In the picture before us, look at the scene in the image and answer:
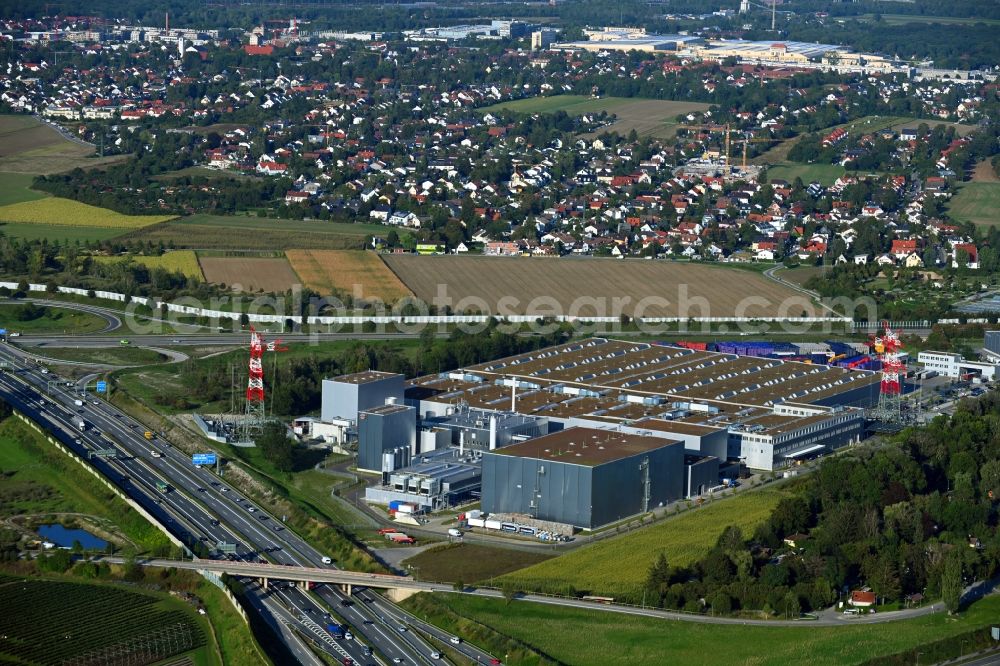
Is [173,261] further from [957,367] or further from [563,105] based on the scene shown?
[563,105]

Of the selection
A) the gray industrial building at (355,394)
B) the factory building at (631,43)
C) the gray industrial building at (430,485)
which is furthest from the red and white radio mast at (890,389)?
the factory building at (631,43)

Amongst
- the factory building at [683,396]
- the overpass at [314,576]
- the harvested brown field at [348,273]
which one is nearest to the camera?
the overpass at [314,576]

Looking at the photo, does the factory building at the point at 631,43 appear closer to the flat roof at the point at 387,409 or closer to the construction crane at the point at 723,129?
the construction crane at the point at 723,129

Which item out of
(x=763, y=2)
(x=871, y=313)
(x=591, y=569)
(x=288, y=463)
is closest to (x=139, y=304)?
(x=288, y=463)

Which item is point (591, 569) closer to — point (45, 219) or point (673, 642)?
point (673, 642)

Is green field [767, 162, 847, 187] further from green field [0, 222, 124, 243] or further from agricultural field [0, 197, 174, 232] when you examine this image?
green field [0, 222, 124, 243]
